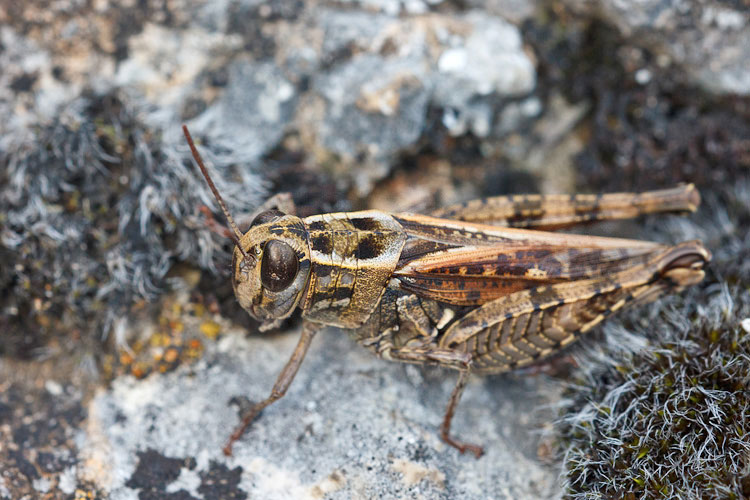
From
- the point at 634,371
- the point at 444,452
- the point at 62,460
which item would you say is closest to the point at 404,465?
the point at 444,452

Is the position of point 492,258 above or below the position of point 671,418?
above

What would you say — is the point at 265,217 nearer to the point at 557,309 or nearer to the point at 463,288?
the point at 463,288

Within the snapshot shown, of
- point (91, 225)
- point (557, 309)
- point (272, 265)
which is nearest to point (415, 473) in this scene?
point (557, 309)

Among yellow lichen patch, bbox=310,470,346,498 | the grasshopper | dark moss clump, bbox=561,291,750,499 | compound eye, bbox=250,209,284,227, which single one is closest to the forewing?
the grasshopper

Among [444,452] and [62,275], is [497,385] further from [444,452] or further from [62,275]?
[62,275]

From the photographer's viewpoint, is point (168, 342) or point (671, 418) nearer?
point (671, 418)

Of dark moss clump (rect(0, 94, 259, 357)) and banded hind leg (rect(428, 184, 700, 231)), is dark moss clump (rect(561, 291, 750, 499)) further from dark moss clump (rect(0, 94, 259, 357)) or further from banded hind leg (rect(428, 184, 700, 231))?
dark moss clump (rect(0, 94, 259, 357))

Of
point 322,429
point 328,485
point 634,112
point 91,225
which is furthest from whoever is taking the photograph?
point 634,112
